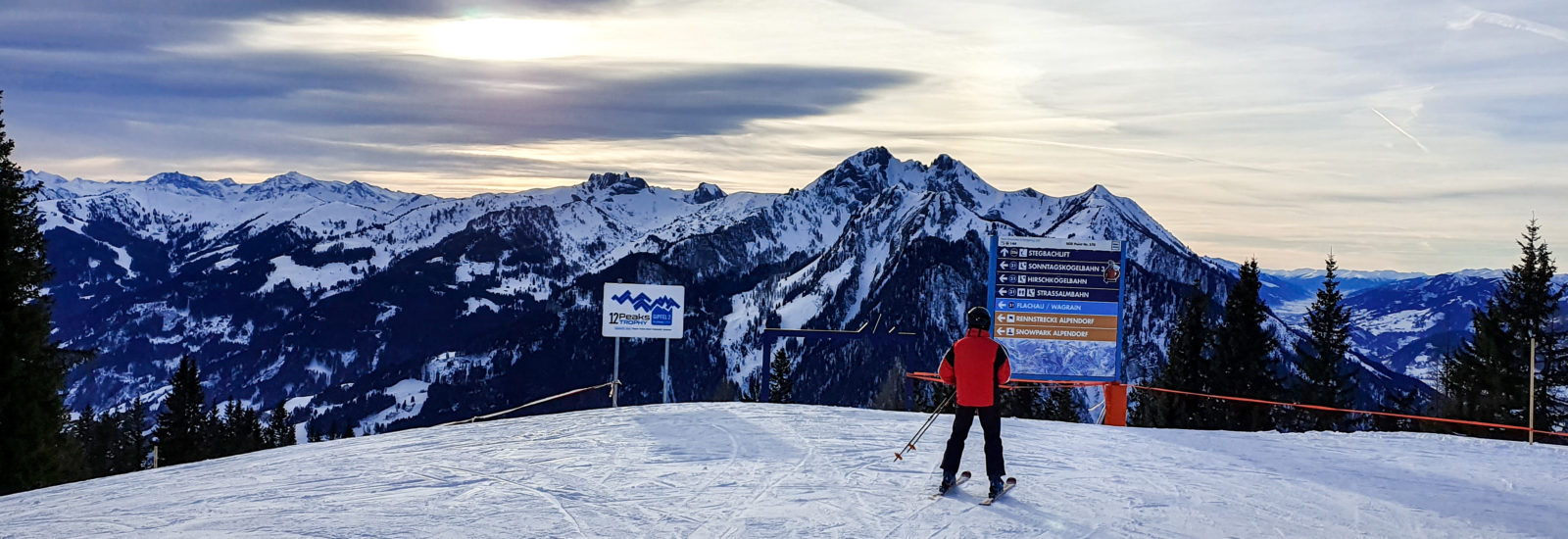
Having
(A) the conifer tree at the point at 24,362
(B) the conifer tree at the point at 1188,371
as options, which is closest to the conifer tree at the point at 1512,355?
(B) the conifer tree at the point at 1188,371

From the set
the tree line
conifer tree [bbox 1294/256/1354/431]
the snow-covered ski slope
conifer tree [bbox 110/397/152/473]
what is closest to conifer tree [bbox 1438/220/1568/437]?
the tree line

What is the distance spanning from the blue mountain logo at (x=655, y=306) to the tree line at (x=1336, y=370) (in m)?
21.8

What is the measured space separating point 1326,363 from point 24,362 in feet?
149

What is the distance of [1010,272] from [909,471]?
12283 millimetres

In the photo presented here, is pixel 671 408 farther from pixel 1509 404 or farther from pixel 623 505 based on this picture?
pixel 1509 404

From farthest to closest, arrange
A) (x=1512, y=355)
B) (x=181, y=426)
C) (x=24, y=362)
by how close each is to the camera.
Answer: (x=181, y=426)
(x=1512, y=355)
(x=24, y=362)

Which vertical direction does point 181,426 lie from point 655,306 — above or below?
below

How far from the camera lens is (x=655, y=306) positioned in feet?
78.4

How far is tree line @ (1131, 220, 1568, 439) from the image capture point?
35.9 metres

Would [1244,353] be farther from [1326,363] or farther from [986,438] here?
[986,438]

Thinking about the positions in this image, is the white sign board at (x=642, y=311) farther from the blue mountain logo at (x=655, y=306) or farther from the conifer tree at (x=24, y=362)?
the conifer tree at (x=24, y=362)

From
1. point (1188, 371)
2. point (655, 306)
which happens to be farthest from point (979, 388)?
point (1188, 371)

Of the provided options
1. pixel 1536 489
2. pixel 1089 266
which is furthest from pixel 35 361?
pixel 1536 489

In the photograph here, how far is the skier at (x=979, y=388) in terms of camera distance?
11.0 m
